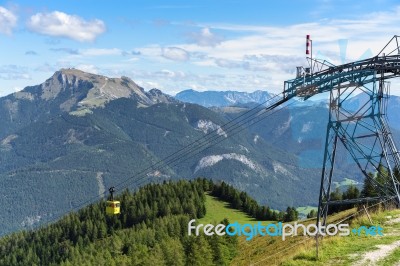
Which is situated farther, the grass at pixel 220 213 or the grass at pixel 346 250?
the grass at pixel 220 213

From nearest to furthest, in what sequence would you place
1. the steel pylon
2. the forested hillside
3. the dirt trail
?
the dirt trail < the steel pylon < the forested hillside

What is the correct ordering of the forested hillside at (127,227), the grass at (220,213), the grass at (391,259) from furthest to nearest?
the grass at (220,213), the forested hillside at (127,227), the grass at (391,259)

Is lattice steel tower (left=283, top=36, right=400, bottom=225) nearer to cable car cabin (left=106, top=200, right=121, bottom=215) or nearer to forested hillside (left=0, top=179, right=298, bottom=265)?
cable car cabin (left=106, top=200, right=121, bottom=215)

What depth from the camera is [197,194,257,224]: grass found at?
149 m

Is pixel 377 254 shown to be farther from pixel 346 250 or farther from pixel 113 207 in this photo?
pixel 113 207

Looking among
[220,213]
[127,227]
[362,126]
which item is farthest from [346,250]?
[127,227]

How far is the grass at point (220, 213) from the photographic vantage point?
149125 mm

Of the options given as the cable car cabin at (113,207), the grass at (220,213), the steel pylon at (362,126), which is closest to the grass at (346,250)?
the steel pylon at (362,126)

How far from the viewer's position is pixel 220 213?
157 metres

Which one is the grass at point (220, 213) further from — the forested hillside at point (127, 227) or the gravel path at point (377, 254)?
the gravel path at point (377, 254)

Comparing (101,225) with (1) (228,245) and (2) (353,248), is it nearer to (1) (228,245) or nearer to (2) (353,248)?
(1) (228,245)

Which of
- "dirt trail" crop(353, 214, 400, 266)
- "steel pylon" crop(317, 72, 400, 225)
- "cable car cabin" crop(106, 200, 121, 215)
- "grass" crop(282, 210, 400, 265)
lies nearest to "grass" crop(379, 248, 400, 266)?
"grass" crop(282, 210, 400, 265)

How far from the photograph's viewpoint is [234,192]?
168 metres

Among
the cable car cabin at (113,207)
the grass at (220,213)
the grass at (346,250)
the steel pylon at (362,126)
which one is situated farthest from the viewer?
the grass at (220,213)
